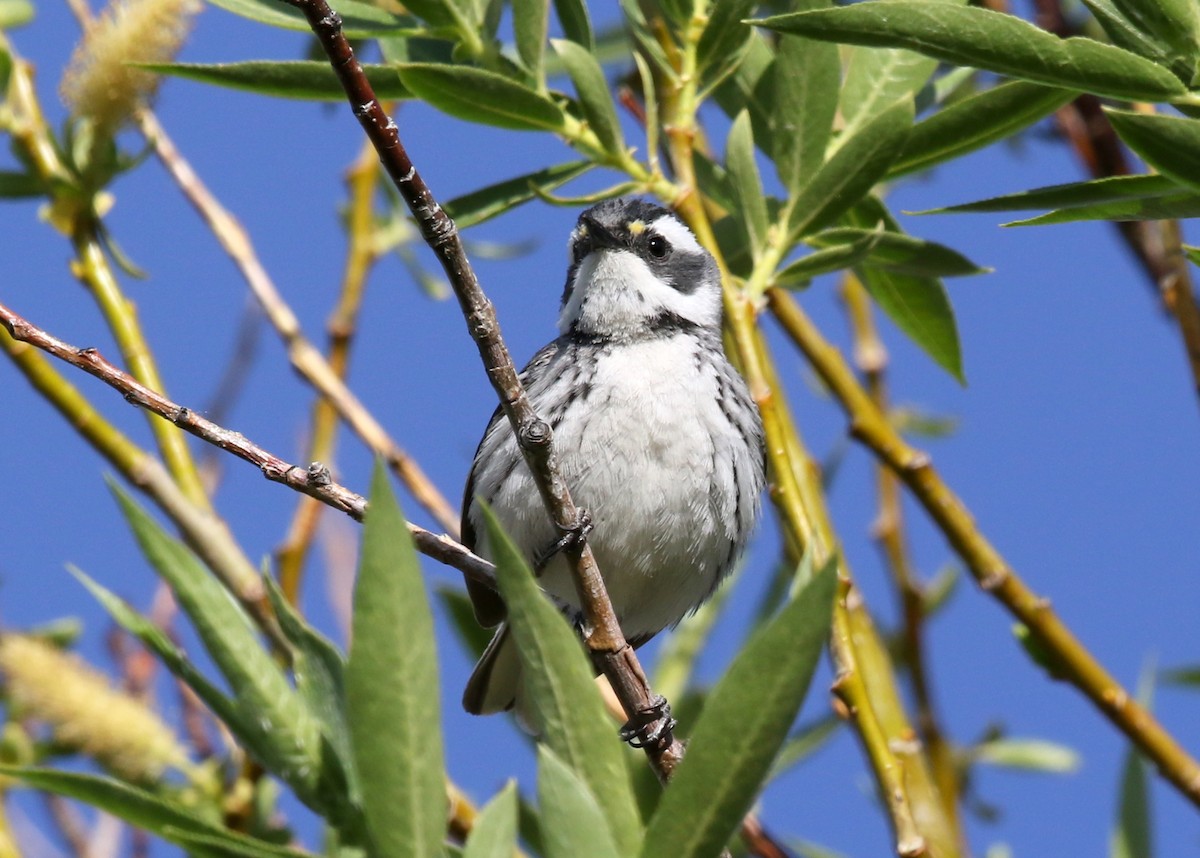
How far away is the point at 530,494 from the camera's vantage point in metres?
4.08

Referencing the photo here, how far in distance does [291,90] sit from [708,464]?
64.0 inches

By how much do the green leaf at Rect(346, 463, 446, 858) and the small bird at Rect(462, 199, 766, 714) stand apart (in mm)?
2080

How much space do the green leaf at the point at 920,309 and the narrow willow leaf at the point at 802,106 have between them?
0.27 m

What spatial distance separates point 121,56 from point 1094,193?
191cm

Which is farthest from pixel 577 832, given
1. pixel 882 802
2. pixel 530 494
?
pixel 530 494

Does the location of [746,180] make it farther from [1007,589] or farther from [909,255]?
[1007,589]

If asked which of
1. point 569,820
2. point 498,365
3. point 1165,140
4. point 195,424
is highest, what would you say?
point 1165,140

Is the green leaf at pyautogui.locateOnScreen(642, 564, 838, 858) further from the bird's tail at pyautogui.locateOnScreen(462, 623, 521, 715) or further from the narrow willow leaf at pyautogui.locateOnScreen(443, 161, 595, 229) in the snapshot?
the bird's tail at pyautogui.locateOnScreen(462, 623, 521, 715)

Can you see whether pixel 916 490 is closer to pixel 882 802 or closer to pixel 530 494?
pixel 882 802

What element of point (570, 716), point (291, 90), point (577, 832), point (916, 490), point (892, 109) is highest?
point (892, 109)

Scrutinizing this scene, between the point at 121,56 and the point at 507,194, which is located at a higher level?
the point at 507,194

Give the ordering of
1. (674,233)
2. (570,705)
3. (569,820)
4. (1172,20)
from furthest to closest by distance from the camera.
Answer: (674,233)
(1172,20)
(570,705)
(569,820)

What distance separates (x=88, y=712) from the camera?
2.88 m

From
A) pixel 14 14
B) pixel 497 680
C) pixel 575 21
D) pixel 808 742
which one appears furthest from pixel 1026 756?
pixel 14 14
